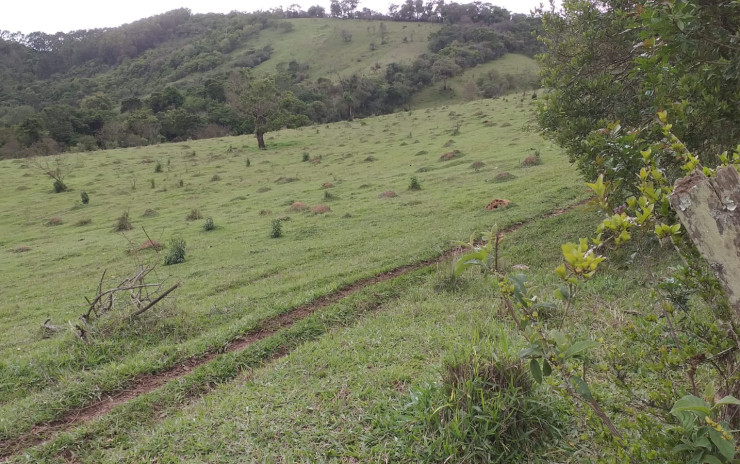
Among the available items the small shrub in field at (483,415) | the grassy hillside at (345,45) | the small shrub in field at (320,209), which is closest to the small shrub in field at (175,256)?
the small shrub in field at (320,209)

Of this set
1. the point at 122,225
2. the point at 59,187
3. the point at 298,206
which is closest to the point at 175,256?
the point at 298,206

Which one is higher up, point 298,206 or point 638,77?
point 638,77

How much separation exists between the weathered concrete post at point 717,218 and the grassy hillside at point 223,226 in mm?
6910

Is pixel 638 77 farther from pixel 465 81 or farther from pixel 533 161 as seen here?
pixel 465 81

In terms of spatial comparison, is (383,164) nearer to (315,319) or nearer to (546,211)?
(546,211)

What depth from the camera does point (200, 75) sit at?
11262 centimetres

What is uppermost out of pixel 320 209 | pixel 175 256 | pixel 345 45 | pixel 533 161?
pixel 345 45

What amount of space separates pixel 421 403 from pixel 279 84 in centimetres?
8295

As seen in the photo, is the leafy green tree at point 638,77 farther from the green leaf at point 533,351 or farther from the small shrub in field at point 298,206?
the small shrub in field at point 298,206

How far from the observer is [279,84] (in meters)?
79.4

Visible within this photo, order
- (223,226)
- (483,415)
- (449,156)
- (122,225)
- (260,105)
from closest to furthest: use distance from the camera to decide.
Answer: (483,415), (223,226), (122,225), (449,156), (260,105)

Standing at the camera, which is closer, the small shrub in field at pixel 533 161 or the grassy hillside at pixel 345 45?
the small shrub in field at pixel 533 161

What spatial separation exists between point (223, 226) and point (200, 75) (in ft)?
356

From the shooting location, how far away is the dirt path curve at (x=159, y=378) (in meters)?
5.18
